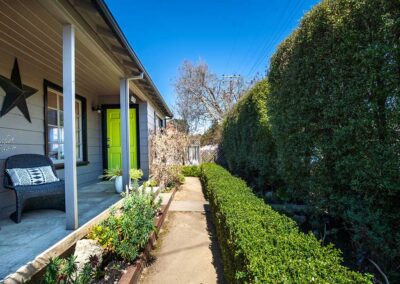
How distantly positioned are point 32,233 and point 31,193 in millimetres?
629

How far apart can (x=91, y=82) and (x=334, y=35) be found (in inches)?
200

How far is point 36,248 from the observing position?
2201 millimetres

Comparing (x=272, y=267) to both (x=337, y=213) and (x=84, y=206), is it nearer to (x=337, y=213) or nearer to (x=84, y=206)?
(x=337, y=213)

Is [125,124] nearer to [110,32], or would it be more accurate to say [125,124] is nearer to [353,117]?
[110,32]

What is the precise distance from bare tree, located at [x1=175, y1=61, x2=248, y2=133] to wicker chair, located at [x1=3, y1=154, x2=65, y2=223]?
701 inches

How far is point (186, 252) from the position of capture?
328 centimetres

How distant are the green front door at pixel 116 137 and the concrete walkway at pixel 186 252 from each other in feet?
8.22

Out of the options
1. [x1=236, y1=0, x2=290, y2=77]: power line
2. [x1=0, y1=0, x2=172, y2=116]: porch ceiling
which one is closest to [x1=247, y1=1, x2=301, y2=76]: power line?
[x1=236, y1=0, x2=290, y2=77]: power line

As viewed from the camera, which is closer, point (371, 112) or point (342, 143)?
point (371, 112)

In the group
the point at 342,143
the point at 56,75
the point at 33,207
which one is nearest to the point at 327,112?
the point at 342,143

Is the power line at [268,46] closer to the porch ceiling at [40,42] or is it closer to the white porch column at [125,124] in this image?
the white porch column at [125,124]

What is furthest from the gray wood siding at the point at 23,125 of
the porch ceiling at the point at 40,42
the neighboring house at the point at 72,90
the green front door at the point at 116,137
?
the green front door at the point at 116,137

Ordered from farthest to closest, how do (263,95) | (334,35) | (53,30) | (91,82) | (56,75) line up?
(91,82) → (263,95) → (56,75) → (53,30) → (334,35)

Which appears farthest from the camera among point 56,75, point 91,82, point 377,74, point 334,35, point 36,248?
point 91,82
